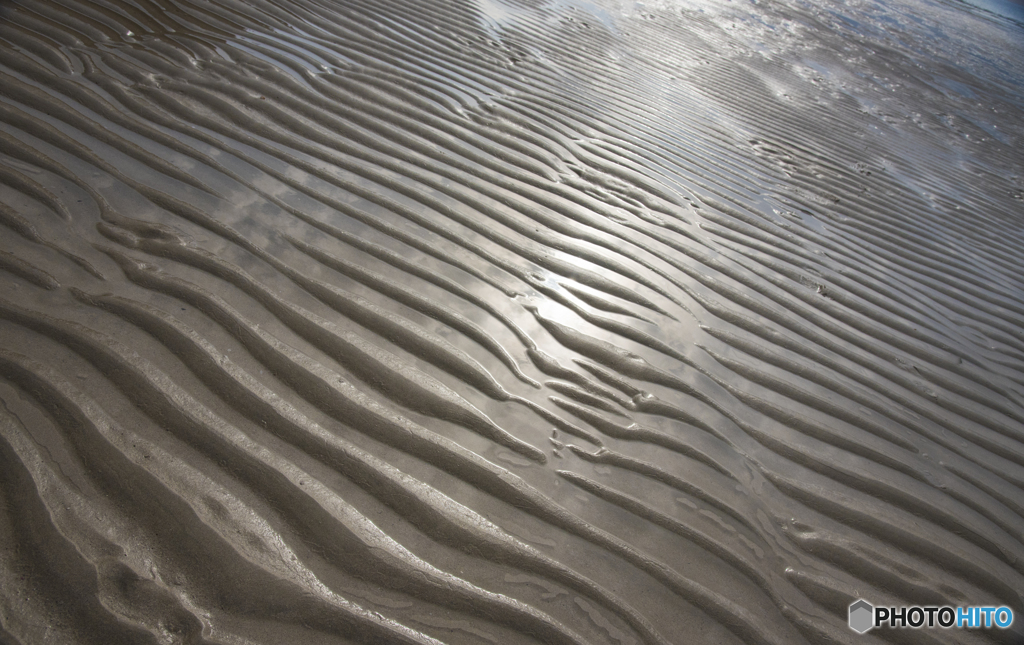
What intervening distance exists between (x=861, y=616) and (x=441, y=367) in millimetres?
1481

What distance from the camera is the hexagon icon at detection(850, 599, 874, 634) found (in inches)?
60.1

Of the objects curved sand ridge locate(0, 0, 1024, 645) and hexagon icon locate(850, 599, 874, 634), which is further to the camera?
hexagon icon locate(850, 599, 874, 634)

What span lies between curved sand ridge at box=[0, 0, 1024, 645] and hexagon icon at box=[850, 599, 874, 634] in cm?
3

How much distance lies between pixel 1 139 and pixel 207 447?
1.83 metres

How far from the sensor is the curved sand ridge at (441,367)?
130 cm

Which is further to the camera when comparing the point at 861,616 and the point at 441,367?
the point at 441,367

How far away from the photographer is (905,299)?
3.02 m

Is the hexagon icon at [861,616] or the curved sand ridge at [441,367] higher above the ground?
the curved sand ridge at [441,367]

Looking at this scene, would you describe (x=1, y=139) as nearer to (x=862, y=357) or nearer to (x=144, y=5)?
(x=144, y=5)

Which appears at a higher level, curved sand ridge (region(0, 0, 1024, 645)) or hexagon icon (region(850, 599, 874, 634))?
curved sand ridge (region(0, 0, 1024, 645))

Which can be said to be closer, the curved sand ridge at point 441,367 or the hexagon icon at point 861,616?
the curved sand ridge at point 441,367

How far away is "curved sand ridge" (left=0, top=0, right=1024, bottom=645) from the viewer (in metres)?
1.30

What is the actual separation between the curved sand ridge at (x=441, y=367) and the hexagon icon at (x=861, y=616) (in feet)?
0.09

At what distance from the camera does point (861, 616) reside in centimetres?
155
